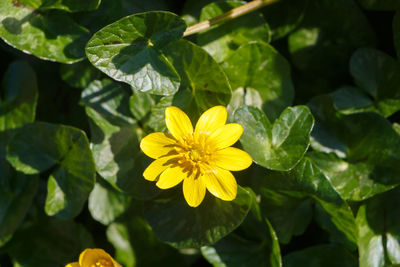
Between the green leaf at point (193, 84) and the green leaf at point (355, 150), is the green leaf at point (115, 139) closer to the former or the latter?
the green leaf at point (193, 84)

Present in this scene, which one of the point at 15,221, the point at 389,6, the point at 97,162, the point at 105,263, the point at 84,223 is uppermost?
the point at 389,6

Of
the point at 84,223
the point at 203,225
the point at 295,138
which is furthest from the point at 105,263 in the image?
the point at 295,138

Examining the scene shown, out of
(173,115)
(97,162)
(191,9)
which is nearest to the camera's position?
(173,115)

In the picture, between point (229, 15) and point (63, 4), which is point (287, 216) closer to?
point (229, 15)

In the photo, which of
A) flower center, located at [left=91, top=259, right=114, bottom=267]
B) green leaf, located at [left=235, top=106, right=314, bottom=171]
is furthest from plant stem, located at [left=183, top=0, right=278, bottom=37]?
flower center, located at [left=91, top=259, right=114, bottom=267]

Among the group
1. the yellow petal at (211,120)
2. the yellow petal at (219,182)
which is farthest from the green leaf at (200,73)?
the yellow petal at (219,182)

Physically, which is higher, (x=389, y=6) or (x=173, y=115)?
(x=389, y=6)

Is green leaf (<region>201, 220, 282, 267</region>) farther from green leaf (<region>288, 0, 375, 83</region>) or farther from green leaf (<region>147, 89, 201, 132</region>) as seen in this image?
green leaf (<region>288, 0, 375, 83</region>)

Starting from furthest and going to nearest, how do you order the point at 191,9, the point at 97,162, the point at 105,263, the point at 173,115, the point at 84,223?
the point at 84,223
the point at 191,9
the point at 97,162
the point at 105,263
the point at 173,115

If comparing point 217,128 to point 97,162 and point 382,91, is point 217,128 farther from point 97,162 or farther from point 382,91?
point 382,91
